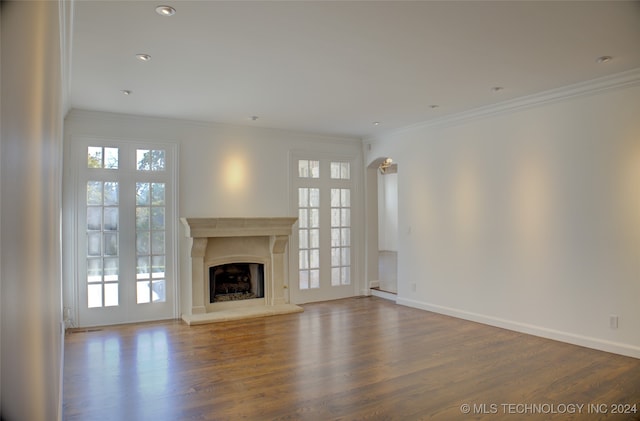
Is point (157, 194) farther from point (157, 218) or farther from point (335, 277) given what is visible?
point (335, 277)

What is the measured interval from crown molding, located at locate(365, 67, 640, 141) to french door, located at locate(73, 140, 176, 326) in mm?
3760

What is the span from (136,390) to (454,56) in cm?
373

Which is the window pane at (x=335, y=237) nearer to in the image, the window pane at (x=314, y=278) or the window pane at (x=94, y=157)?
the window pane at (x=314, y=278)

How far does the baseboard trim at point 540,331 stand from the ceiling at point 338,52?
2590 mm

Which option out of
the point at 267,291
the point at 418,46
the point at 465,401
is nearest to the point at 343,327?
the point at 267,291

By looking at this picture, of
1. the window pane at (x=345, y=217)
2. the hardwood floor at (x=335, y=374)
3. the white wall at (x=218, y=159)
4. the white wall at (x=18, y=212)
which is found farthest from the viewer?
the window pane at (x=345, y=217)

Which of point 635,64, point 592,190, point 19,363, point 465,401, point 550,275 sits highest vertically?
point 635,64

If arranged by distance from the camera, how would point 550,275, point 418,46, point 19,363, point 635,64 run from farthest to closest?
point 550,275, point 635,64, point 418,46, point 19,363

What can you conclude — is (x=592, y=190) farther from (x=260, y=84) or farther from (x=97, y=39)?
(x=97, y=39)

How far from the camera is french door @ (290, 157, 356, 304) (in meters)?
6.78

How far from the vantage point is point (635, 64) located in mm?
3834

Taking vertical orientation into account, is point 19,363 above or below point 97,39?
below

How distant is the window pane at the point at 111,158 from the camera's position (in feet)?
18.0

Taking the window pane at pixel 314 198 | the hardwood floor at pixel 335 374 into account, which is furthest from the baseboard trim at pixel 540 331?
the window pane at pixel 314 198
